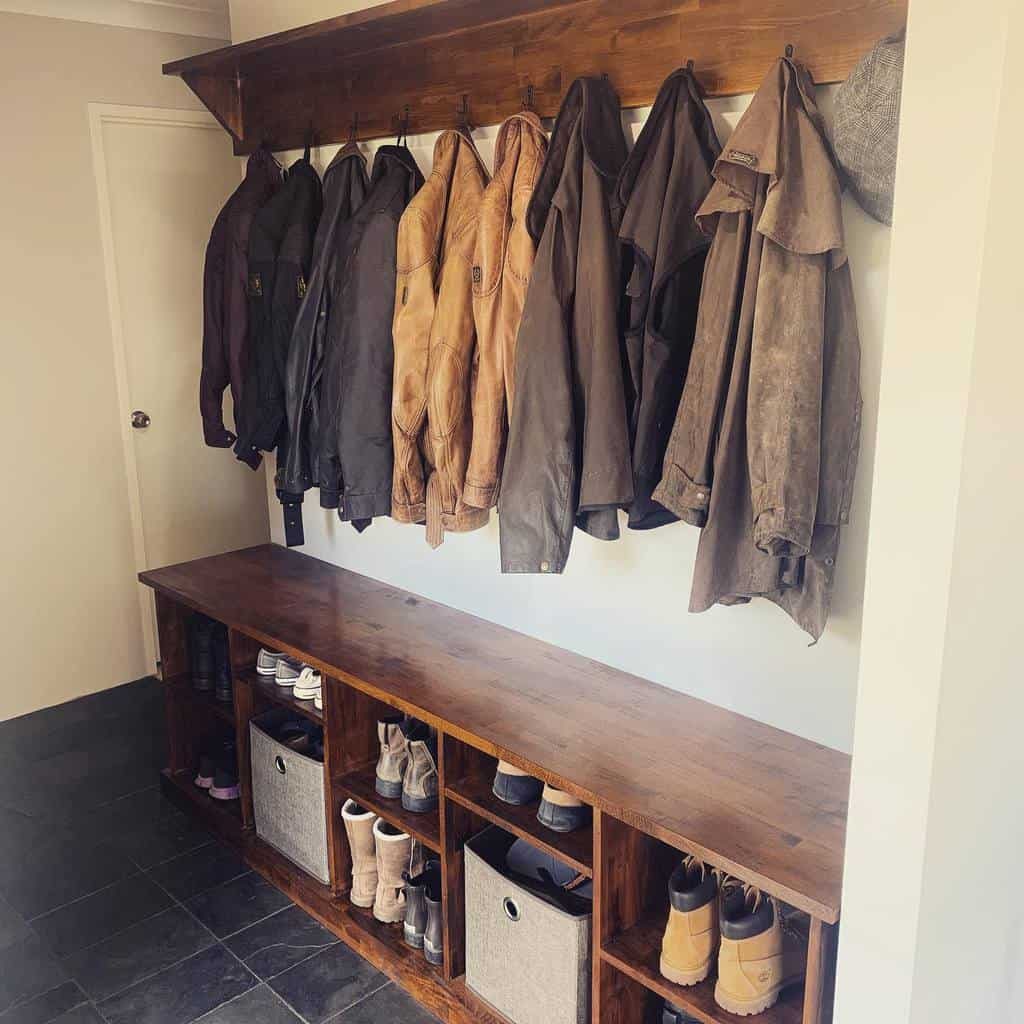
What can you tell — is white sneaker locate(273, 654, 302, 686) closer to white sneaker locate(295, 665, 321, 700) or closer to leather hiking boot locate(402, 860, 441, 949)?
white sneaker locate(295, 665, 321, 700)

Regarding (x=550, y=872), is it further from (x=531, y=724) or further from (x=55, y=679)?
(x=55, y=679)

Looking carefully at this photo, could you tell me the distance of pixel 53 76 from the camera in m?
3.23

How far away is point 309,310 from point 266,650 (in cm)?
87

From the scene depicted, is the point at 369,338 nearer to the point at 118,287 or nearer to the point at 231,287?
the point at 231,287

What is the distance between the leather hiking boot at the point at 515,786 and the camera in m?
2.00

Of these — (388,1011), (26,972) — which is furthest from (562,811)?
(26,972)

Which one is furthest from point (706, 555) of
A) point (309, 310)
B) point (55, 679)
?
point (55, 679)

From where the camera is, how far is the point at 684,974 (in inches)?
67.1

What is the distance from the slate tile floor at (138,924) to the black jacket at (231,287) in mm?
1147

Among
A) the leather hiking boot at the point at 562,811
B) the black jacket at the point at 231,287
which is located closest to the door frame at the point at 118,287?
the black jacket at the point at 231,287

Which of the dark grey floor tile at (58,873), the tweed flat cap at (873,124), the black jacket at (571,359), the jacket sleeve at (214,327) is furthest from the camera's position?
the jacket sleeve at (214,327)

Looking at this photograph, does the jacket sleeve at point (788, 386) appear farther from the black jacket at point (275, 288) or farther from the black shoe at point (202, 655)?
the black shoe at point (202, 655)

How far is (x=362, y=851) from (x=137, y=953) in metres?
0.56

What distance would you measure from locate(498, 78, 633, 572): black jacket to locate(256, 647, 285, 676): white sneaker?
88cm
